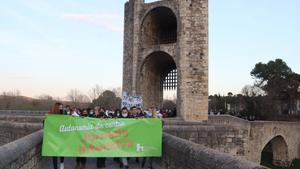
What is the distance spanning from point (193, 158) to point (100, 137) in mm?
2922

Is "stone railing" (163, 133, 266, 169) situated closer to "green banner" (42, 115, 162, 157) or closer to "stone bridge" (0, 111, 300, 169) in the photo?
"stone bridge" (0, 111, 300, 169)

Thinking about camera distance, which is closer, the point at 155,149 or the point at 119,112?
the point at 155,149

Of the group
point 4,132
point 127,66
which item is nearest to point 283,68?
point 127,66

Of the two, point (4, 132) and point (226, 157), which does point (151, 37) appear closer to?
point (4, 132)

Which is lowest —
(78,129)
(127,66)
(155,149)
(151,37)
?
(155,149)

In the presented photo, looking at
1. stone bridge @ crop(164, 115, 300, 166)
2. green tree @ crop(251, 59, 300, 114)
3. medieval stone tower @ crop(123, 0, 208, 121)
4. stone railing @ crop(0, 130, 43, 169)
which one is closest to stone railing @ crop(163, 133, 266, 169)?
stone bridge @ crop(164, 115, 300, 166)

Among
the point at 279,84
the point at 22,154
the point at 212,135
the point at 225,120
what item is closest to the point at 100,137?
the point at 22,154

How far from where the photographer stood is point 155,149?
307 inches

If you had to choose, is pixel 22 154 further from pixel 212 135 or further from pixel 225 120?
pixel 225 120

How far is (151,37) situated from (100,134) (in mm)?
17852

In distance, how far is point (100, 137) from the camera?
298 inches

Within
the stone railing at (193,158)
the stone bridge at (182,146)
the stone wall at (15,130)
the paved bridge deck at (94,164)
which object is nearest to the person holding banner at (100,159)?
the paved bridge deck at (94,164)

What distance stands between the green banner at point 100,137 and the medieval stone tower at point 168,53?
498 inches

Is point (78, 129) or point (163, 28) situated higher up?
point (163, 28)
